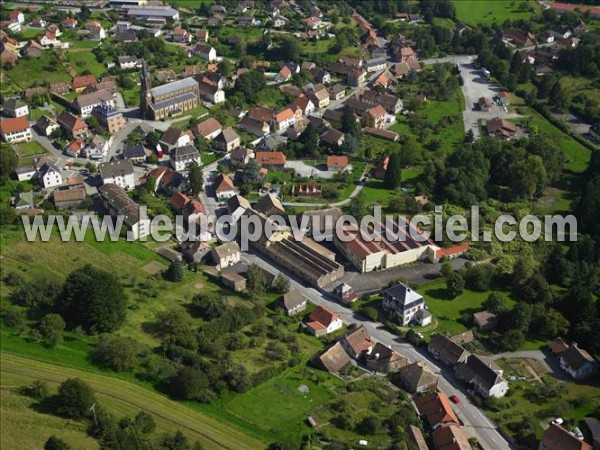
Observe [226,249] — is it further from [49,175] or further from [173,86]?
[173,86]

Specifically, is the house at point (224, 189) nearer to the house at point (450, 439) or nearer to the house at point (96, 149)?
the house at point (96, 149)

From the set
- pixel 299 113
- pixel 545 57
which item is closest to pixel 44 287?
pixel 299 113

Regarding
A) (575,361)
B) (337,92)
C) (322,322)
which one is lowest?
(322,322)

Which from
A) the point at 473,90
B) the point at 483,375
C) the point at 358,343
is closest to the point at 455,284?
the point at 483,375

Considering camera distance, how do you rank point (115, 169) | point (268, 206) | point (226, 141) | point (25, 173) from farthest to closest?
point (226, 141), point (25, 173), point (115, 169), point (268, 206)

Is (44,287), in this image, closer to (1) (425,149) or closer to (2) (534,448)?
(2) (534,448)
